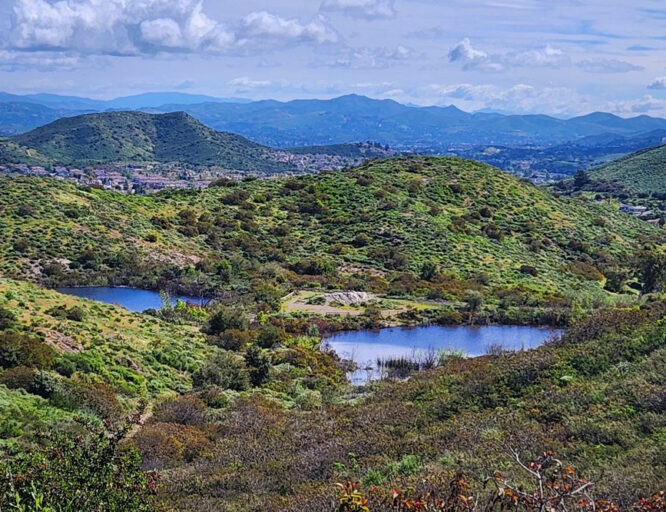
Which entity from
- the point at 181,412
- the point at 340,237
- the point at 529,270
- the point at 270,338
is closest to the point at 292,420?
the point at 181,412

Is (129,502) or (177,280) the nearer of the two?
(129,502)

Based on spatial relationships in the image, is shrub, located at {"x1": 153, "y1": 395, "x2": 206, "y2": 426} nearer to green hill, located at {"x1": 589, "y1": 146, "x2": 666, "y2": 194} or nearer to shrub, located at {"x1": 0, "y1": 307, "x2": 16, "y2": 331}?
shrub, located at {"x1": 0, "y1": 307, "x2": 16, "y2": 331}

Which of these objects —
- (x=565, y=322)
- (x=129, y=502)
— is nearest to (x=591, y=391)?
(x=129, y=502)

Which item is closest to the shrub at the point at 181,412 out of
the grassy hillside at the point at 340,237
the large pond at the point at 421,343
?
the large pond at the point at 421,343

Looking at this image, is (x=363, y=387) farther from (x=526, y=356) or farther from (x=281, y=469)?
(x=281, y=469)

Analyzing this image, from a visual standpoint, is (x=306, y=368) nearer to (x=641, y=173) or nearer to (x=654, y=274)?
(x=654, y=274)

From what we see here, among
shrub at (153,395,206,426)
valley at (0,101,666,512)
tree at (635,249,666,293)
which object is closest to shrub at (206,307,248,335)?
valley at (0,101,666,512)
